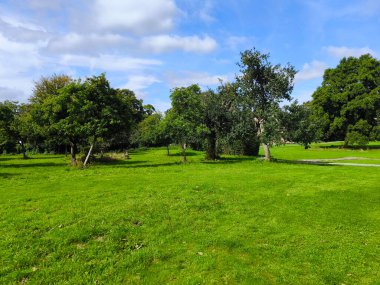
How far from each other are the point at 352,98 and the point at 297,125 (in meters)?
40.0

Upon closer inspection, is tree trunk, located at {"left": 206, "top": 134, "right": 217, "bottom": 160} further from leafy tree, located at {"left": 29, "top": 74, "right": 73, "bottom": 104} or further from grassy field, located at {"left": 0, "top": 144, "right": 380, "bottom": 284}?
leafy tree, located at {"left": 29, "top": 74, "right": 73, "bottom": 104}

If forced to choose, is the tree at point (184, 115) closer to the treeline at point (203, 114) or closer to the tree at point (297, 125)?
the treeline at point (203, 114)

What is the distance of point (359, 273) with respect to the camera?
22.9 ft

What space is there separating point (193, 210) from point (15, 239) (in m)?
5.78

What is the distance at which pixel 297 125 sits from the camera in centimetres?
2950

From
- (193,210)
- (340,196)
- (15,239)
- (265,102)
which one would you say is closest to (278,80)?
(265,102)

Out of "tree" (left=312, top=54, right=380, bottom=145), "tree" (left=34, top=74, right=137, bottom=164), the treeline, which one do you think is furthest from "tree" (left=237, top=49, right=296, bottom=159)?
"tree" (left=312, top=54, right=380, bottom=145)

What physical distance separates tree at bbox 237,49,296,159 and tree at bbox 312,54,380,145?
1365 inches

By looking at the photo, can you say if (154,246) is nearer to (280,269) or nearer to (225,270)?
(225,270)

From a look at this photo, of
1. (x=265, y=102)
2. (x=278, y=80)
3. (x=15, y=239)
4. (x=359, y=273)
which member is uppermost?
(x=278, y=80)

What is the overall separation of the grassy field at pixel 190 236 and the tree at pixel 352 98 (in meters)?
49.8

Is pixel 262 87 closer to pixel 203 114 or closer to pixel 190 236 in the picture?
pixel 203 114

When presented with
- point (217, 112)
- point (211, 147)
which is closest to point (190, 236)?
point (217, 112)

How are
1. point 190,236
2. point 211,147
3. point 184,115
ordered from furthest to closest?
point 211,147 → point 184,115 → point 190,236
